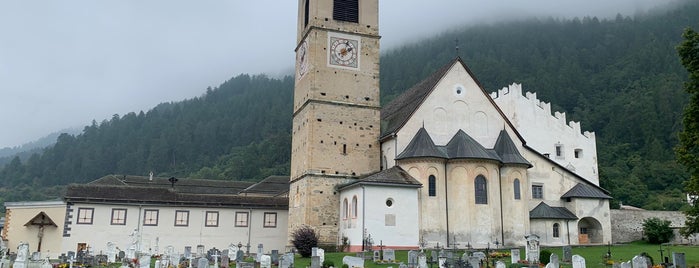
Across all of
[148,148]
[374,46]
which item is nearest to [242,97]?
[148,148]

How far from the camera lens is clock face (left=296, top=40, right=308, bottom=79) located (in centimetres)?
4341

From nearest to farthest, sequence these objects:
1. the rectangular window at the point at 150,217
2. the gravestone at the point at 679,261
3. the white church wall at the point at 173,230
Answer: the gravestone at the point at 679,261
the white church wall at the point at 173,230
the rectangular window at the point at 150,217

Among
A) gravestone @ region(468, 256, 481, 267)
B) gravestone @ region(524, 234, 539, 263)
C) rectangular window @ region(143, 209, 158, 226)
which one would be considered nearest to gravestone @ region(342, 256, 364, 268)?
gravestone @ region(468, 256, 481, 267)

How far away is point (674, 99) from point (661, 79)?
8.53 metres

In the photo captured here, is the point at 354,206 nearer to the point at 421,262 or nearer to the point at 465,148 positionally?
the point at 465,148

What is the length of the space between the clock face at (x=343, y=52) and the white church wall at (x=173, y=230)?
42.5ft

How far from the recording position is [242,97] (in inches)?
7490

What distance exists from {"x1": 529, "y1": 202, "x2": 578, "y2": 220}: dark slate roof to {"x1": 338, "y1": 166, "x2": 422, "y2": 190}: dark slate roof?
8.95 metres

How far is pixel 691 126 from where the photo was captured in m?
23.5

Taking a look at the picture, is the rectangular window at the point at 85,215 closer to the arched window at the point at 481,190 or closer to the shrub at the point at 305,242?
the shrub at the point at 305,242

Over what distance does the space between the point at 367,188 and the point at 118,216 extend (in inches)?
724

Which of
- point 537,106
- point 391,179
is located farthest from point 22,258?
point 537,106

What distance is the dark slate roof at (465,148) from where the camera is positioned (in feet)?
127

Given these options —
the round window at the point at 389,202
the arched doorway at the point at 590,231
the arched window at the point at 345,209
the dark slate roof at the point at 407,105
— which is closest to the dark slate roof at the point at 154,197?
the arched window at the point at 345,209
